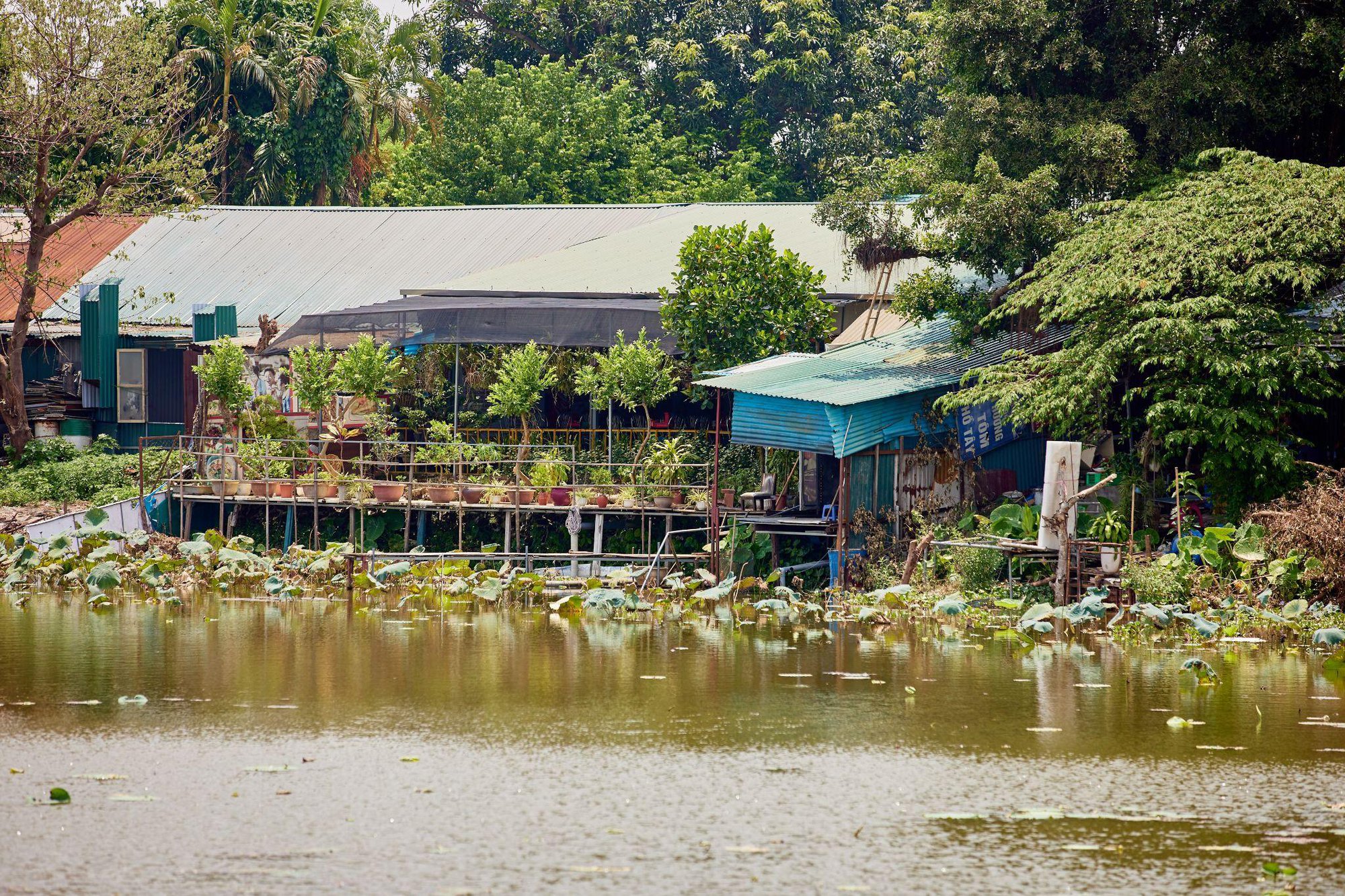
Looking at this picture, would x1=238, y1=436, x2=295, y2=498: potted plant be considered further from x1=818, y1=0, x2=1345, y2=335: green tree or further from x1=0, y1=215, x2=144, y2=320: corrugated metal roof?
x1=818, y1=0, x2=1345, y2=335: green tree

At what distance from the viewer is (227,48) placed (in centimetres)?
3941

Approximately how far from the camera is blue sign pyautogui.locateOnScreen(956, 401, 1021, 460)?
22.5 m

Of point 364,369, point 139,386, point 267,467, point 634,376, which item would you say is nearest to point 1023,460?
point 634,376

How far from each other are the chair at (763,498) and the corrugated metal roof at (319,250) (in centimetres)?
1127

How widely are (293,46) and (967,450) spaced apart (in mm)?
25202

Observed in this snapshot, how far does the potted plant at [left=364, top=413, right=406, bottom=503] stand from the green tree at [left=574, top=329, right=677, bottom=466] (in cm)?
328

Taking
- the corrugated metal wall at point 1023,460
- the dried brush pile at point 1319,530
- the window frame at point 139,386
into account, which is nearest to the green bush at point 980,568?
the corrugated metal wall at point 1023,460

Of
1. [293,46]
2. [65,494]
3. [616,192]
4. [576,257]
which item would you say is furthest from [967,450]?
[293,46]

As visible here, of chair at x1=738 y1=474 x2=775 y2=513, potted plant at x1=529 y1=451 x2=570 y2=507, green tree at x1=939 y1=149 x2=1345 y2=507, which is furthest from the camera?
potted plant at x1=529 y1=451 x2=570 y2=507

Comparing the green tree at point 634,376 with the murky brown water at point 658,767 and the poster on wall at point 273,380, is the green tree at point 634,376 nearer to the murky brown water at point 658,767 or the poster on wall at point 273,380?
the poster on wall at point 273,380

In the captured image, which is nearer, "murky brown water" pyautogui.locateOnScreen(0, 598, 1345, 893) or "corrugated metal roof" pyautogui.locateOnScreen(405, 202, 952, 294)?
"murky brown water" pyautogui.locateOnScreen(0, 598, 1345, 893)

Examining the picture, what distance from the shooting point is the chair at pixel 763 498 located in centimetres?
2262

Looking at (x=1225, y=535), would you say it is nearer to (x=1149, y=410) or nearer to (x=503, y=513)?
(x=1149, y=410)

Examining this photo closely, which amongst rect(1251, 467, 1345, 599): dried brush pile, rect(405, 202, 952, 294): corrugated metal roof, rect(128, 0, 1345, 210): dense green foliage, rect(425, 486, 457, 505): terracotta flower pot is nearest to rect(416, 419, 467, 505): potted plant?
rect(425, 486, 457, 505): terracotta flower pot
